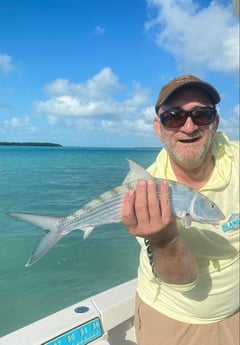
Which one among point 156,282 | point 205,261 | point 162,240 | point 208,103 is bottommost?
point 156,282

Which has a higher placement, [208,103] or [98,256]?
[208,103]

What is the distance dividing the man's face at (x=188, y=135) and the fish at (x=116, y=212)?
21 cm

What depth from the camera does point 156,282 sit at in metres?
2.21

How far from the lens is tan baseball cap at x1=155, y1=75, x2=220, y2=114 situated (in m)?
2.11

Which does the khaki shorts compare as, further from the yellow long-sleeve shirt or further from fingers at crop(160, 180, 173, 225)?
fingers at crop(160, 180, 173, 225)

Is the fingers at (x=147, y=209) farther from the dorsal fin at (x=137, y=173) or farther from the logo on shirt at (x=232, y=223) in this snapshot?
the logo on shirt at (x=232, y=223)

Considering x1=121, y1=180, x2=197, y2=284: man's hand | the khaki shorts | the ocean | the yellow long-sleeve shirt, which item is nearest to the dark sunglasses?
the yellow long-sleeve shirt

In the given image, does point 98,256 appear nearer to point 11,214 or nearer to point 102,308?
point 102,308

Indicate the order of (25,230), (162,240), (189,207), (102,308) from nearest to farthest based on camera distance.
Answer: (162,240) → (189,207) → (102,308) → (25,230)

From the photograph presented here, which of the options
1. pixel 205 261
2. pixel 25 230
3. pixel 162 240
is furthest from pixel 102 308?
pixel 25 230

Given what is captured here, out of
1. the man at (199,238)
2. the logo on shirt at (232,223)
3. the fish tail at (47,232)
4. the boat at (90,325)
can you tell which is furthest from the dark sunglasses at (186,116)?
the boat at (90,325)

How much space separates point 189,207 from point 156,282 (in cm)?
61

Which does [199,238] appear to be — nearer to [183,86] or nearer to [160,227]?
[160,227]

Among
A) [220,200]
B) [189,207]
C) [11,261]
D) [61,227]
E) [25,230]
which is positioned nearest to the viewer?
[189,207]
